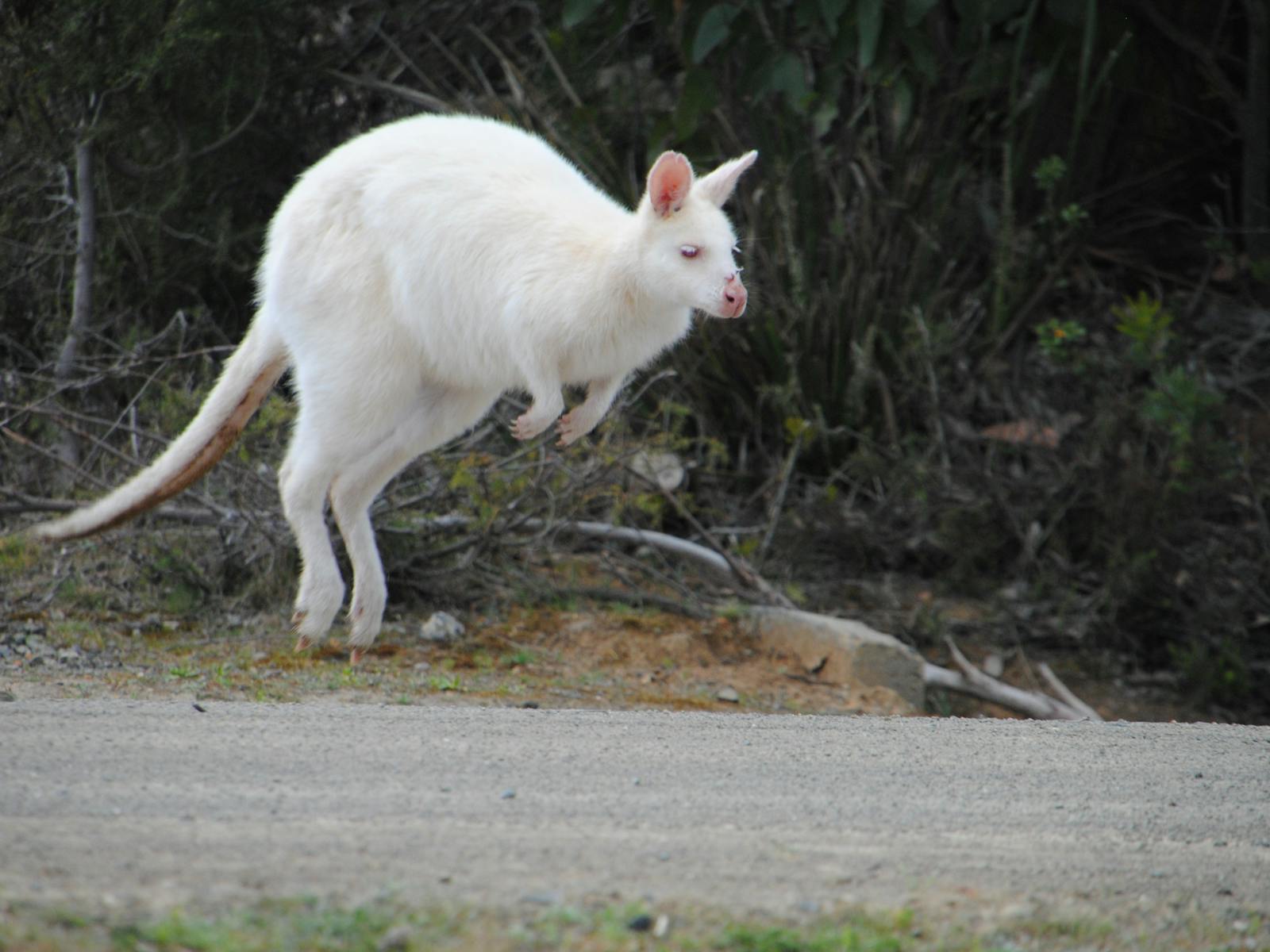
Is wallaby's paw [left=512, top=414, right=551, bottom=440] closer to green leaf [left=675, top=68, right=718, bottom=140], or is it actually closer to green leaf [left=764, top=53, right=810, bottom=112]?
green leaf [left=764, top=53, right=810, bottom=112]

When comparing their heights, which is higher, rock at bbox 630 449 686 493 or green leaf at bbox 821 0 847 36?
green leaf at bbox 821 0 847 36

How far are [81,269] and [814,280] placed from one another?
13.2 ft

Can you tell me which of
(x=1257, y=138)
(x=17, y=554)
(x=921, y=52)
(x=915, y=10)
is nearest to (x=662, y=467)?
(x=921, y=52)

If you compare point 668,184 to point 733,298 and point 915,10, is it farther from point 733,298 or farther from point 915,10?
point 915,10

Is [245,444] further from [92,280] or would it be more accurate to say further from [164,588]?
[92,280]

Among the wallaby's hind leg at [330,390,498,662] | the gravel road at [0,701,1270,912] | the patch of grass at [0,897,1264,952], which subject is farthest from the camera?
the wallaby's hind leg at [330,390,498,662]

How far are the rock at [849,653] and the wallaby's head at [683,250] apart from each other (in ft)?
7.99

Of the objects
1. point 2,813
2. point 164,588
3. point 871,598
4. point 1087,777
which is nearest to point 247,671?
point 164,588

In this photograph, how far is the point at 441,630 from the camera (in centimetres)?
641

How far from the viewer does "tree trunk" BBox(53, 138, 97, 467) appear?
7.27m

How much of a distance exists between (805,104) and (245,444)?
3277 millimetres

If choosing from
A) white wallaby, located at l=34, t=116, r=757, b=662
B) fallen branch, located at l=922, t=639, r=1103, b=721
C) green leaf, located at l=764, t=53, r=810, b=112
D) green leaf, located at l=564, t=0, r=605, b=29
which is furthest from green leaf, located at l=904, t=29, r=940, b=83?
fallen branch, located at l=922, t=639, r=1103, b=721

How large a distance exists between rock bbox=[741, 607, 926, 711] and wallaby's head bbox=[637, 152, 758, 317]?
2437 millimetres

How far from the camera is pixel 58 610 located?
6.38 meters
